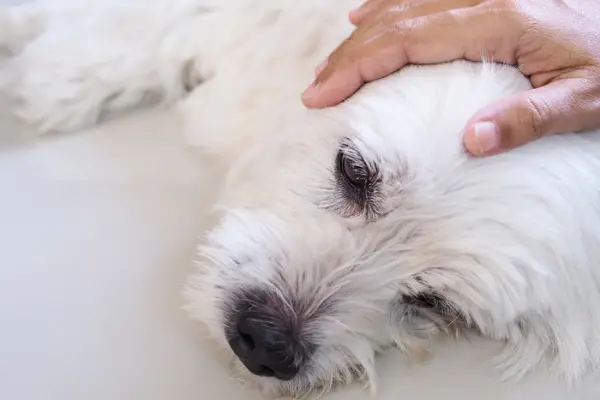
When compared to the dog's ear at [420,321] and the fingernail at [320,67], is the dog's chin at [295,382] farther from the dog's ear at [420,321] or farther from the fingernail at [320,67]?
the fingernail at [320,67]

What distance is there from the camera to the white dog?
48.6 inches

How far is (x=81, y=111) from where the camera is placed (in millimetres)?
1740

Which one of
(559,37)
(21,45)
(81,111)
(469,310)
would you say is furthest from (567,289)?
(21,45)

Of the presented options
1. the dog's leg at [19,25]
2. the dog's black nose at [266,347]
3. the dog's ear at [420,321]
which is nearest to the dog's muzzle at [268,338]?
the dog's black nose at [266,347]

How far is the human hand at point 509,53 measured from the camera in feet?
4.08

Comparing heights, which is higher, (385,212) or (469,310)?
(385,212)

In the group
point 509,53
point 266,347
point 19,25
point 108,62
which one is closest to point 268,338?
point 266,347

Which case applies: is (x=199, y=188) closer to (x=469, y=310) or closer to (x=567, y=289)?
(x=469, y=310)

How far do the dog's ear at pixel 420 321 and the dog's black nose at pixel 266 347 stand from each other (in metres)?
0.22

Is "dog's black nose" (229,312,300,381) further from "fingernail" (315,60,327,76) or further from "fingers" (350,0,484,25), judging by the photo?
"fingers" (350,0,484,25)

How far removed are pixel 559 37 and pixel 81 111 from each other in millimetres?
1063

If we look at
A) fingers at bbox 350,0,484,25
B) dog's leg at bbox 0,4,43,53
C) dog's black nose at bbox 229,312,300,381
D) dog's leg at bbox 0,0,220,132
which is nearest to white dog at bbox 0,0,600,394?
dog's black nose at bbox 229,312,300,381

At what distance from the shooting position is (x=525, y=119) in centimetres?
121

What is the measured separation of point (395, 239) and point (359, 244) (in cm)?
6
